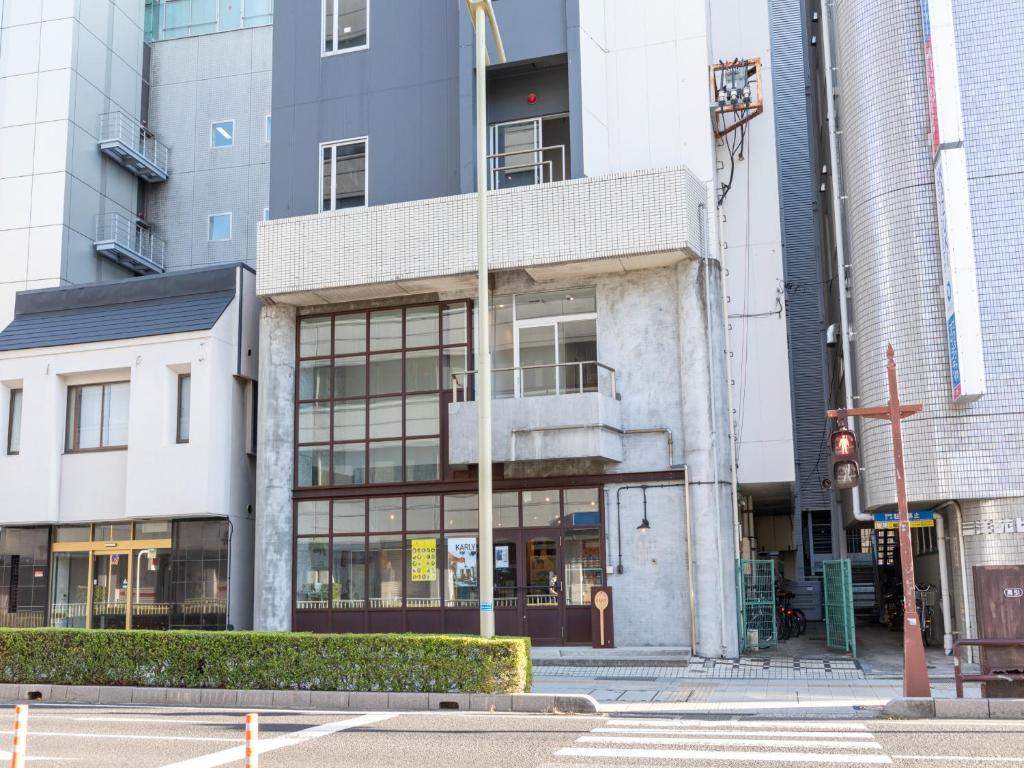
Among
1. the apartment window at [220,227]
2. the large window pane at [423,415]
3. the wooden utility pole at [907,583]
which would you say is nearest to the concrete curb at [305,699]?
the wooden utility pole at [907,583]

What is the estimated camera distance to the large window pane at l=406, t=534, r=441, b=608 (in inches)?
898

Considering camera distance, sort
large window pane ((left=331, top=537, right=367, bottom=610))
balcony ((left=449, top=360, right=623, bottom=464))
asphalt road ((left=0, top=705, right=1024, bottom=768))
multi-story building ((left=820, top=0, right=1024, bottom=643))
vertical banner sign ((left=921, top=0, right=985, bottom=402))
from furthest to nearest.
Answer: large window pane ((left=331, top=537, right=367, bottom=610)) < balcony ((left=449, top=360, right=623, bottom=464)) < multi-story building ((left=820, top=0, right=1024, bottom=643)) < vertical banner sign ((left=921, top=0, right=985, bottom=402)) < asphalt road ((left=0, top=705, right=1024, bottom=768))

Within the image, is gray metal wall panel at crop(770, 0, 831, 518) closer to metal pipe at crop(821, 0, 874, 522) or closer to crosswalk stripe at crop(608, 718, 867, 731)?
metal pipe at crop(821, 0, 874, 522)

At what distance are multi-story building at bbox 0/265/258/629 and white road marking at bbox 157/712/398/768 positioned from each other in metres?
11.3

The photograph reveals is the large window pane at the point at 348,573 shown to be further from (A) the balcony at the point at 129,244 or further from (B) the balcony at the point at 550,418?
(A) the balcony at the point at 129,244

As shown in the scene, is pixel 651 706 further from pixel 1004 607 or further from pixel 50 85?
pixel 50 85

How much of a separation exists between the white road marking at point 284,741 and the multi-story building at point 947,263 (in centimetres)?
1131

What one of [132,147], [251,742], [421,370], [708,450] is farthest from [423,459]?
[132,147]

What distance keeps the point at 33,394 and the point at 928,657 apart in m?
20.8

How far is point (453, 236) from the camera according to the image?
75.0 ft

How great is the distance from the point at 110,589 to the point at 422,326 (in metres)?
9.71

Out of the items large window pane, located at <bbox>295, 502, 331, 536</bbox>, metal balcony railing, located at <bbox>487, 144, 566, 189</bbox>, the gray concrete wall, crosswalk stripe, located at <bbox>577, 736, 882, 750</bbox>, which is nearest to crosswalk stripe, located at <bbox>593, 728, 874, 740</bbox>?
crosswalk stripe, located at <bbox>577, 736, 882, 750</bbox>

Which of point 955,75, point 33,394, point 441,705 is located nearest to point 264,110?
point 33,394

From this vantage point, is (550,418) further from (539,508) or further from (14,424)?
(14,424)
